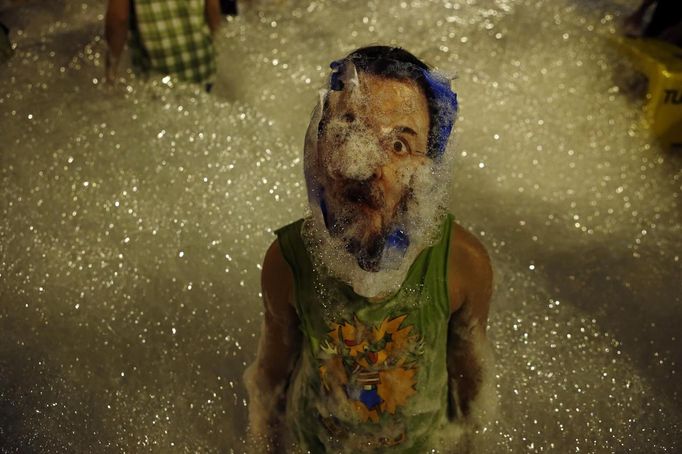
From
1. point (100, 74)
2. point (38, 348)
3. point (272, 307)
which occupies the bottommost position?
point (38, 348)

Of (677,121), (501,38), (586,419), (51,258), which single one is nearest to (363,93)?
(586,419)

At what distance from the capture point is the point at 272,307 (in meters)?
0.87

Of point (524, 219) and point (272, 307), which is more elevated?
point (272, 307)

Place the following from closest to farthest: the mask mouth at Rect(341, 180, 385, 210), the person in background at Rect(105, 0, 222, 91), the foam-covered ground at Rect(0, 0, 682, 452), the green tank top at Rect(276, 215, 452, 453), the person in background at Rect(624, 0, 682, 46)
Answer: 1. the mask mouth at Rect(341, 180, 385, 210)
2. the green tank top at Rect(276, 215, 452, 453)
3. the foam-covered ground at Rect(0, 0, 682, 452)
4. the person in background at Rect(105, 0, 222, 91)
5. the person in background at Rect(624, 0, 682, 46)

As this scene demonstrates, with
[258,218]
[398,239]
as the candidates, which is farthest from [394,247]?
[258,218]

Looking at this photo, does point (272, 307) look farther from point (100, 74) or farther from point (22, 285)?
point (100, 74)

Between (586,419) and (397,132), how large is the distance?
0.96m

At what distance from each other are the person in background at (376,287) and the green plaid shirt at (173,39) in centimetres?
112

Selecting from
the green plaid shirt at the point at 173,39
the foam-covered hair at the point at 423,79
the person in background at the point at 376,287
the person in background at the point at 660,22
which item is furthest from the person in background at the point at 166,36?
the person in background at the point at 660,22

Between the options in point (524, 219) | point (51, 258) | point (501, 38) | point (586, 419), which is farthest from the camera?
point (501, 38)

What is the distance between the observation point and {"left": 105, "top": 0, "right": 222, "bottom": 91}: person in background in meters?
1.73

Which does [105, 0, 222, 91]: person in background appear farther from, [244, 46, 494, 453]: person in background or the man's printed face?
the man's printed face

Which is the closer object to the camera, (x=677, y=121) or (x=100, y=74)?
(x=677, y=121)

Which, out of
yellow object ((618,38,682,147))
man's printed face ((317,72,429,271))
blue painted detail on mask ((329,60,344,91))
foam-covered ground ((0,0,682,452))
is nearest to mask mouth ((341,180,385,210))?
man's printed face ((317,72,429,271))
